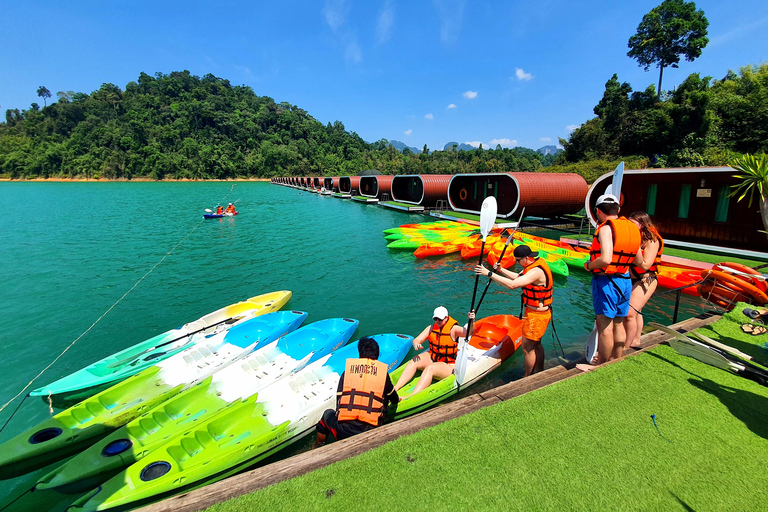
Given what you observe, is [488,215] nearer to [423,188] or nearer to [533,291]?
[533,291]

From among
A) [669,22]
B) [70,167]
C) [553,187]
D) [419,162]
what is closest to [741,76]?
[669,22]

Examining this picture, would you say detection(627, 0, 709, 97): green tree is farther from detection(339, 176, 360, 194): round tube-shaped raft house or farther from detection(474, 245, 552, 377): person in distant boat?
detection(474, 245, 552, 377): person in distant boat

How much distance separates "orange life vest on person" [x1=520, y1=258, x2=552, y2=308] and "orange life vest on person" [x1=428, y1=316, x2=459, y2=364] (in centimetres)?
134

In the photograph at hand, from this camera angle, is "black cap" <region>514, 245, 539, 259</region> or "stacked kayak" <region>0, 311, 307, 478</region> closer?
"stacked kayak" <region>0, 311, 307, 478</region>

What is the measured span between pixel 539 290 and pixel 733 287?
19.7 ft

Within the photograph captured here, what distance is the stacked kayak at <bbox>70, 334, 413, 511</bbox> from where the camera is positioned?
3.75 m

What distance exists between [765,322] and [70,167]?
13860 centimetres

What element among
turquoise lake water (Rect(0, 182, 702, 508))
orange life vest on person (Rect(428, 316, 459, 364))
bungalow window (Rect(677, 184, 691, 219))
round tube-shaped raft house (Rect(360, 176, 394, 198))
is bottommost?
turquoise lake water (Rect(0, 182, 702, 508))

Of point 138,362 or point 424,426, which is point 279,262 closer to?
point 138,362

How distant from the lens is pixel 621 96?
42406mm

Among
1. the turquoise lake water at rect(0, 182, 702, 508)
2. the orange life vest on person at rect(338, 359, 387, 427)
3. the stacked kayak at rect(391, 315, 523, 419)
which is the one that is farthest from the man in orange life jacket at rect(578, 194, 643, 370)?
the orange life vest on person at rect(338, 359, 387, 427)

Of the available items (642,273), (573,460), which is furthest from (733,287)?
(573,460)

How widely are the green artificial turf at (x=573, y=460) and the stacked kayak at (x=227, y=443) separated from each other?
1.79m

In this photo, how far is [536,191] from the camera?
19.2 m
